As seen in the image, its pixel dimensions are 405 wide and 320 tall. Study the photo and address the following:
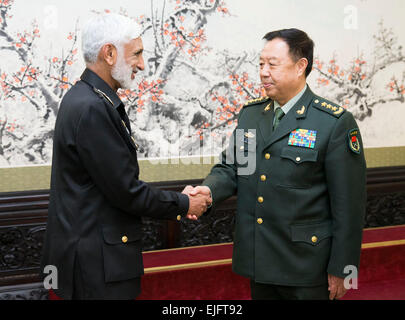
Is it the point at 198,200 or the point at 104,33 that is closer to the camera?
the point at 104,33

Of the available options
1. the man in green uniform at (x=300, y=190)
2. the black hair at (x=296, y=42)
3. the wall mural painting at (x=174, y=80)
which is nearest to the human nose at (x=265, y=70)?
the man in green uniform at (x=300, y=190)

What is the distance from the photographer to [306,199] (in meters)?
1.92

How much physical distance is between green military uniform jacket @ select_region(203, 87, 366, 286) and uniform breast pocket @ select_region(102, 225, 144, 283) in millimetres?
506

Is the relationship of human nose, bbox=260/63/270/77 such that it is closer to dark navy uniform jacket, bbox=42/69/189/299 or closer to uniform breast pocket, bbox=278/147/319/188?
uniform breast pocket, bbox=278/147/319/188

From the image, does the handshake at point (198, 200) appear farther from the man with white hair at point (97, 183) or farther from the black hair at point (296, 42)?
the black hair at point (296, 42)

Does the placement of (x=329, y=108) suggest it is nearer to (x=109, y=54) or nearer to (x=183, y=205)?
(x=183, y=205)

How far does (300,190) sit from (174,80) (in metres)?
1.79

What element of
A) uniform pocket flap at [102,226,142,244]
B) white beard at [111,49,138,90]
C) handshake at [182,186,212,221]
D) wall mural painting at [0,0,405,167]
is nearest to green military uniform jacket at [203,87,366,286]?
handshake at [182,186,212,221]

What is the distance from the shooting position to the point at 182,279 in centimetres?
317

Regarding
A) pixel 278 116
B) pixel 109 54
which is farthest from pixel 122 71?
pixel 278 116

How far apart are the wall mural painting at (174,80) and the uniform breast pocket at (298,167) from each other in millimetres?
1629

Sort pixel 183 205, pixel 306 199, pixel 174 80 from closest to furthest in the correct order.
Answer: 1. pixel 306 199
2. pixel 183 205
3. pixel 174 80

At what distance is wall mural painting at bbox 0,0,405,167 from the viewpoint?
10.2 ft

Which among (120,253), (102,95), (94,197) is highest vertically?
(102,95)
